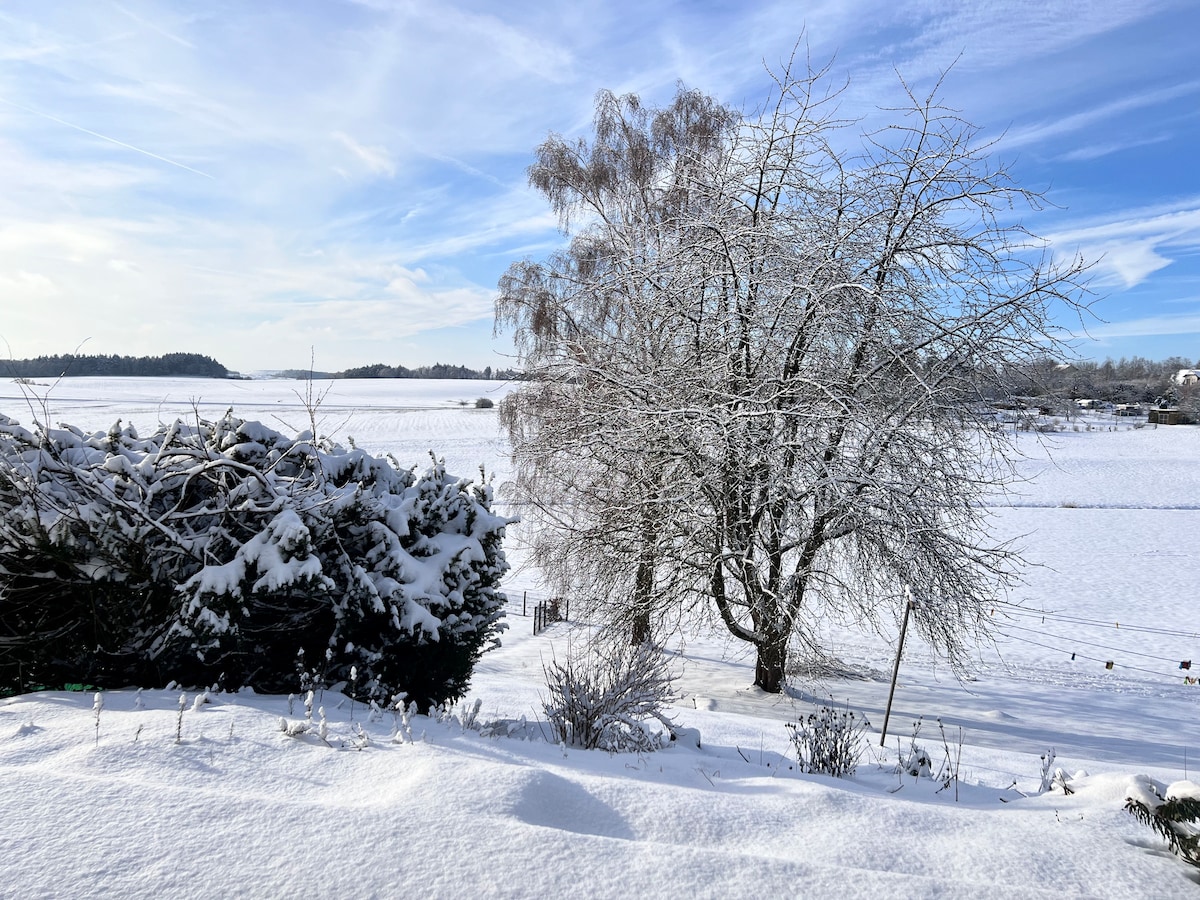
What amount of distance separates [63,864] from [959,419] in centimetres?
865

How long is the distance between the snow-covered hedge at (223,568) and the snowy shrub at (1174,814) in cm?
385

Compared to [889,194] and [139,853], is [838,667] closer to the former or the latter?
[889,194]

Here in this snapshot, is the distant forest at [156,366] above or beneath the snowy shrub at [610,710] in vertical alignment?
above

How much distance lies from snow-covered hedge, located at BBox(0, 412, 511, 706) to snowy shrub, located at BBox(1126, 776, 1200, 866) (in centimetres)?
385

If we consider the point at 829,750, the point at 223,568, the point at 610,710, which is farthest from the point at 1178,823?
the point at 223,568

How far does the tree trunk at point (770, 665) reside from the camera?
879 centimetres

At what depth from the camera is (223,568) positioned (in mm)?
4309

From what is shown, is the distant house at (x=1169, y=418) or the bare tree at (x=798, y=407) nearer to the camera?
the bare tree at (x=798, y=407)

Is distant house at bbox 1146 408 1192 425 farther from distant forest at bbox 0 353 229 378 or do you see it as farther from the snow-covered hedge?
distant forest at bbox 0 353 229 378

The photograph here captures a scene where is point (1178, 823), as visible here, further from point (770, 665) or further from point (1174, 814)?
point (770, 665)

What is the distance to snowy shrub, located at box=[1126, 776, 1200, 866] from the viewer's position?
2393 mm

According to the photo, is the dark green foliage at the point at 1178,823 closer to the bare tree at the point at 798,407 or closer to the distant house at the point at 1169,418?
the bare tree at the point at 798,407

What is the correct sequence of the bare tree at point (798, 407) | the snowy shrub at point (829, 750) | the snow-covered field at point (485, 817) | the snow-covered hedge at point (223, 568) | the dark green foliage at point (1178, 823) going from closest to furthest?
1. the snow-covered field at point (485, 817)
2. the dark green foliage at point (1178, 823)
3. the snowy shrub at point (829, 750)
4. the snow-covered hedge at point (223, 568)
5. the bare tree at point (798, 407)

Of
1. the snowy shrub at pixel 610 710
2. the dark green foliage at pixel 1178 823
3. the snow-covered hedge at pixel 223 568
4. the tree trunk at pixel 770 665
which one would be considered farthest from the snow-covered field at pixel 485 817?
the tree trunk at pixel 770 665
